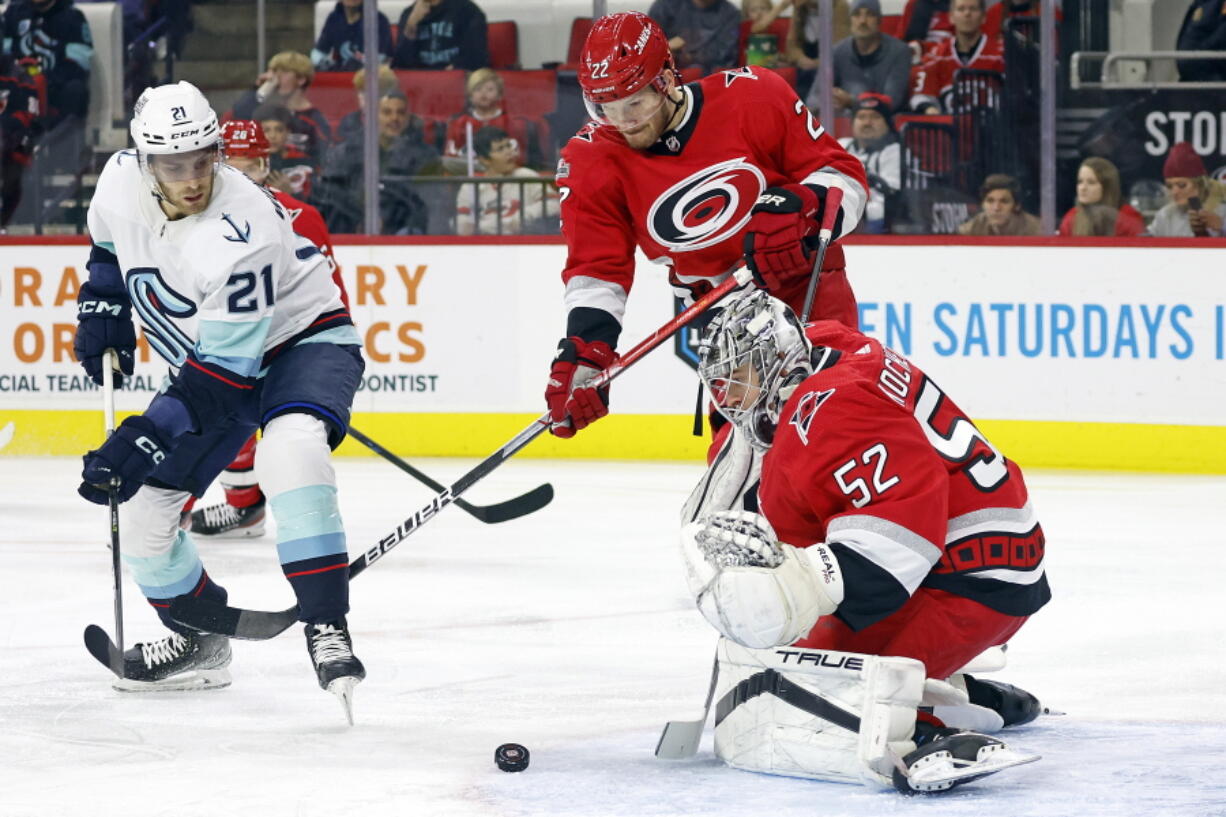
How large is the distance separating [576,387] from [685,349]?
289 cm

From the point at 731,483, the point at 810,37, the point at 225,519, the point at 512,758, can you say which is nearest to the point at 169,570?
the point at 512,758

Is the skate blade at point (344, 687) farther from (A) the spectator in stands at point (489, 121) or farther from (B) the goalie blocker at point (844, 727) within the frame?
(A) the spectator in stands at point (489, 121)

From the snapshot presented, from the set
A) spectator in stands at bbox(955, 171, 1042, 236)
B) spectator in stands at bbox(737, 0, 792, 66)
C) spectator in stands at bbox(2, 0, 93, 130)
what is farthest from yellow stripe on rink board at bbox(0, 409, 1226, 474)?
spectator in stands at bbox(737, 0, 792, 66)

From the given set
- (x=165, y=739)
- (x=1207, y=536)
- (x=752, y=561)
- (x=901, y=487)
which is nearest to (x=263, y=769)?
(x=165, y=739)

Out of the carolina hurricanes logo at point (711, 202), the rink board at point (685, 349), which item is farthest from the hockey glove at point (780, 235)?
the rink board at point (685, 349)

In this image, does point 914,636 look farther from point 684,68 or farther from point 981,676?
point 684,68

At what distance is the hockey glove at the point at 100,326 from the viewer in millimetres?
3506

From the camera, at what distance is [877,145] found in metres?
6.46

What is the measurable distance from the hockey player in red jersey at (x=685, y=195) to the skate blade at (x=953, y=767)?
119 centimetres

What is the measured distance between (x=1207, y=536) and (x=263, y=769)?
113 inches

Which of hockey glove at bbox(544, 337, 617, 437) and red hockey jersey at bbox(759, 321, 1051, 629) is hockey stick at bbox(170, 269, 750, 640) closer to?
hockey glove at bbox(544, 337, 617, 437)

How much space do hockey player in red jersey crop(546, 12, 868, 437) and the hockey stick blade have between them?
84cm

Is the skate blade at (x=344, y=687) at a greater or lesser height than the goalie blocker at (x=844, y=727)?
lesser

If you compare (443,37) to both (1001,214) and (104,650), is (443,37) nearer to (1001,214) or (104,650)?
(1001,214)
